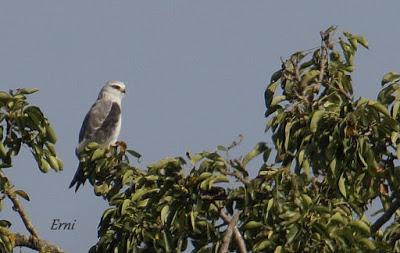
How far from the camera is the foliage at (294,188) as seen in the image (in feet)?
21.9

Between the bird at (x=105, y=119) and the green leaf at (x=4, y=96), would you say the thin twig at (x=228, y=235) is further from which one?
the bird at (x=105, y=119)

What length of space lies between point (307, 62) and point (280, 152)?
3.21ft

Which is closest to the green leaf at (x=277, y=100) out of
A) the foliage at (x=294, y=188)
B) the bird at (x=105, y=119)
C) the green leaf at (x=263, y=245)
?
the foliage at (x=294, y=188)

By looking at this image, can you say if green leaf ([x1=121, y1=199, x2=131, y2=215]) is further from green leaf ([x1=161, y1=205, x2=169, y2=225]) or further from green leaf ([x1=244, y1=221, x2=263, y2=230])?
green leaf ([x1=244, y1=221, x2=263, y2=230])

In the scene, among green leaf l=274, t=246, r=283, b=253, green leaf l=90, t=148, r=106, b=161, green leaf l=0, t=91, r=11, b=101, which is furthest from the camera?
green leaf l=90, t=148, r=106, b=161

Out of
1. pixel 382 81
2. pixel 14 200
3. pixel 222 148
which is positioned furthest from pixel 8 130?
pixel 382 81

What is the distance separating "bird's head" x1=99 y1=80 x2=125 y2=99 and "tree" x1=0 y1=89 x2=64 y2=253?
346 inches

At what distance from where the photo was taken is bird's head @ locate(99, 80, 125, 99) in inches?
674

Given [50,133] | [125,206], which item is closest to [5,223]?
[50,133]

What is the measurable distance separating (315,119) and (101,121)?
935cm

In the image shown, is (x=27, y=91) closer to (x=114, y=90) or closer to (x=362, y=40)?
(x=362, y=40)

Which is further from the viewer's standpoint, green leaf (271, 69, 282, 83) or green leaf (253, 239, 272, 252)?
green leaf (271, 69, 282, 83)

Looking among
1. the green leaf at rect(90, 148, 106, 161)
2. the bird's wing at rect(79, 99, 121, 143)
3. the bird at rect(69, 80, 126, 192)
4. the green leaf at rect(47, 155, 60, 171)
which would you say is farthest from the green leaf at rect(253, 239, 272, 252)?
the bird's wing at rect(79, 99, 121, 143)

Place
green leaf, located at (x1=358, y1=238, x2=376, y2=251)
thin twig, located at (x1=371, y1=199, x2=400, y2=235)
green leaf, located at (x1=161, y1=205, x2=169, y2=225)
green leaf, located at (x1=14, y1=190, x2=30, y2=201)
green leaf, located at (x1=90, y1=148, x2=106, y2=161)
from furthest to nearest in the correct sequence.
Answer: green leaf, located at (x1=90, y1=148, x2=106, y2=161), green leaf, located at (x1=14, y1=190, x2=30, y2=201), thin twig, located at (x1=371, y1=199, x2=400, y2=235), green leaf, located at (x1=161, y1=205, x2=169, y2=225), green leaf, located at (x1=358, y1=238, x2=376, y2=251)
